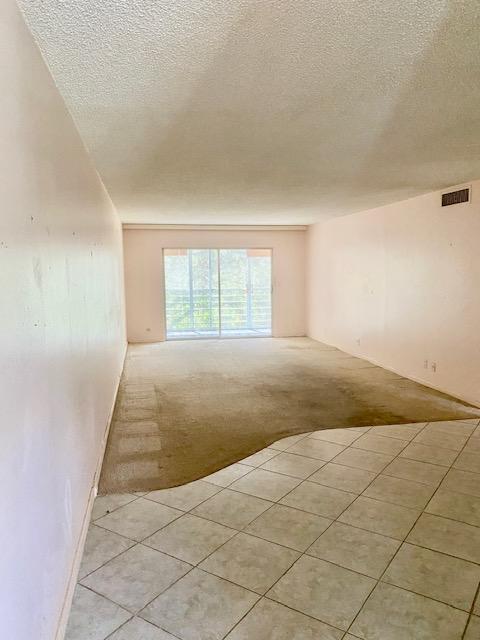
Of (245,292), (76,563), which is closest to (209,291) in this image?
(245,292)

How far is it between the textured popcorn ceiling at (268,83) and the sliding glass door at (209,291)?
5.68 metres

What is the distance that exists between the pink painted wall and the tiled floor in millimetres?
1777

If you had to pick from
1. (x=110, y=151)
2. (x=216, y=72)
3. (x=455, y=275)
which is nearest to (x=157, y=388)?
(x=110, y=151)

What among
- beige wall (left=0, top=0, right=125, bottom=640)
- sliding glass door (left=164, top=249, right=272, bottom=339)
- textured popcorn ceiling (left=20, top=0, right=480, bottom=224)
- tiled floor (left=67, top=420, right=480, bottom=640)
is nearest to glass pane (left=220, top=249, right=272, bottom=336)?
sliding glass door (left=164, top=249, right=272, bottom=339)

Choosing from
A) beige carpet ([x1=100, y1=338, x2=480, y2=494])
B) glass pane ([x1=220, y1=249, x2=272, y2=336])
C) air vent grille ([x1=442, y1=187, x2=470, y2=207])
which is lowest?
beige carpet ([x1=100, y1=338, x2=480, y2=494])

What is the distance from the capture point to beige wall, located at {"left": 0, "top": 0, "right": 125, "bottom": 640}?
113cm

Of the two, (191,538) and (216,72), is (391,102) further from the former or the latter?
(191,538)

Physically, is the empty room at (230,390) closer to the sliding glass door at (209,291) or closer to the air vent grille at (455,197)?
the air vent grille at (455,197)

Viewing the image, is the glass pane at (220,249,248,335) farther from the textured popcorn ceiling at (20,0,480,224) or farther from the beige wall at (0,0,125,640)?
the beige wall at (0,0,125,640)

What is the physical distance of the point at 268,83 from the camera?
6.40 feet

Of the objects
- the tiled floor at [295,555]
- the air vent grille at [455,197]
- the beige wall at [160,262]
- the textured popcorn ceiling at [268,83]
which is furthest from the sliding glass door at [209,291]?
the tiled floor at [295,555]

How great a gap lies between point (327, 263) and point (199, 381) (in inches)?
149

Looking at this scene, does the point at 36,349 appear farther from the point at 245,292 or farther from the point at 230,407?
the point at 245,292

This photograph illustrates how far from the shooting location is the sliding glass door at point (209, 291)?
374 inches
